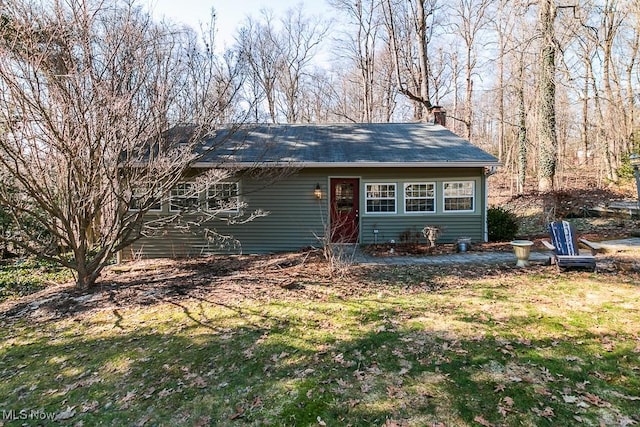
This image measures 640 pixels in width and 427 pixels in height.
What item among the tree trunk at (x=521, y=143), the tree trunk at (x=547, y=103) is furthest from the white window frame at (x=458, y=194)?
the tree trunk at (x=521, y=143)

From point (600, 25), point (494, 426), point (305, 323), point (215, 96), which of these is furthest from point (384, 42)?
point (494, 426)

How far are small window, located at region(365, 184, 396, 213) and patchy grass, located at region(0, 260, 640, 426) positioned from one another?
4.00 meters

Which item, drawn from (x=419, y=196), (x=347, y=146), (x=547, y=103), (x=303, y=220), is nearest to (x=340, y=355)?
(x=303, y=220)

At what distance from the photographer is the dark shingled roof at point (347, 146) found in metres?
9.24

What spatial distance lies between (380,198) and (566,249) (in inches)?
181

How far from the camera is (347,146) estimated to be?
1055 centimetres

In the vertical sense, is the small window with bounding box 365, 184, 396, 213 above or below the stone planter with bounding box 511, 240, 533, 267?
above

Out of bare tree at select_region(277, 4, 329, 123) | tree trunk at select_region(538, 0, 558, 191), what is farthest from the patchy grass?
bare tree at select_region(277, 4, 329, 123)

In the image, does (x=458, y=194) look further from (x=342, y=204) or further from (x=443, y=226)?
(x=342, y=204)

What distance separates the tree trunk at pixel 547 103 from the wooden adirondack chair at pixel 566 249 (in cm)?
859

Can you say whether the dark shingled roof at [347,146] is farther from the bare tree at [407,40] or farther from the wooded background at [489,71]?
the bare tree at [407,40]

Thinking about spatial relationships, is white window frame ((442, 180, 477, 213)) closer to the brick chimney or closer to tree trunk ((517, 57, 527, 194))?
the brick chimney

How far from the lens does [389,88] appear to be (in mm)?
23531

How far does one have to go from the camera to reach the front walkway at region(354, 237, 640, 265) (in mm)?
7495
